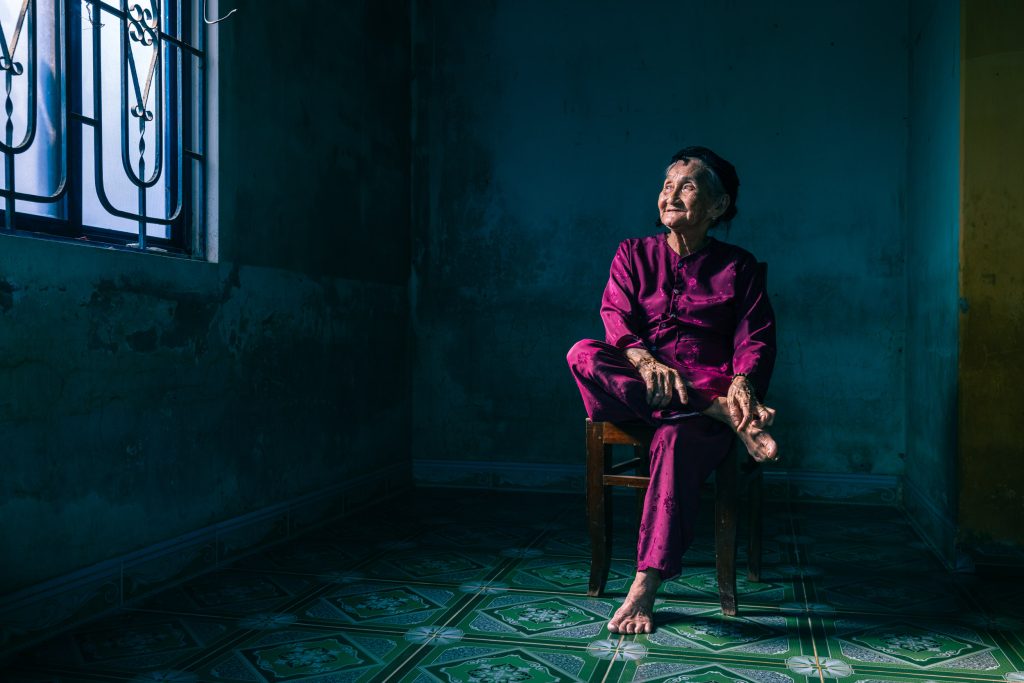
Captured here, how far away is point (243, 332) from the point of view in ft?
11.3

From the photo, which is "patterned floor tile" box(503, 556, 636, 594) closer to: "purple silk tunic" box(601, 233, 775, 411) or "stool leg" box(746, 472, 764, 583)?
"stool leg" box(746, 472, 764, 583)

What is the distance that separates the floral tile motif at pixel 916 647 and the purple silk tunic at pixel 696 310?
2.56 ft

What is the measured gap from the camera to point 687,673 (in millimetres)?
2250

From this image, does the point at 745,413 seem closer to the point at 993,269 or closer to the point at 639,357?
the point at 639,357

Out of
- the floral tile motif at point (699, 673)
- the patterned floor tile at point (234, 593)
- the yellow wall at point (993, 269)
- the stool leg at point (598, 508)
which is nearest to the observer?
the floral tile motif at point (699, 673)

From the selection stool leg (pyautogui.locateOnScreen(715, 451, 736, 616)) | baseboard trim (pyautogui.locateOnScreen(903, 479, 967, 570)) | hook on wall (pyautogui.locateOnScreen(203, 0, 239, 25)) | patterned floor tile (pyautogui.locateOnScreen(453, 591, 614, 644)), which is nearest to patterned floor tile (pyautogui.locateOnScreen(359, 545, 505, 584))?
patterned floor tile (pyautogui.locateOnScreen(453, 591, 614, 644))

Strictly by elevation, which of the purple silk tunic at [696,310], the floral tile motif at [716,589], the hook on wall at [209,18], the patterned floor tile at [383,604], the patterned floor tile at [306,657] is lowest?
the floral tile motif at [716,589]

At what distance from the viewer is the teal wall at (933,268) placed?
332 cm

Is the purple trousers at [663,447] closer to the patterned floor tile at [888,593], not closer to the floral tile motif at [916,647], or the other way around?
the floral tile motif at [916,647]

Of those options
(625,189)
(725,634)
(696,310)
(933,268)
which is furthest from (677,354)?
(625,189)

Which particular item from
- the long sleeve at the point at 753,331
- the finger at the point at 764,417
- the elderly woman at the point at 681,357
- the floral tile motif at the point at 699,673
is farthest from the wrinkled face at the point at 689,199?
the floral tile motif at the point at 699,673

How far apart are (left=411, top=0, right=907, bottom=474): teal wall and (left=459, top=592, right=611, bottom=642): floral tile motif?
2024mm

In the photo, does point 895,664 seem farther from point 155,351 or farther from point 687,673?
point 155,351

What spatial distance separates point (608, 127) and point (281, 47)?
1874 mm
